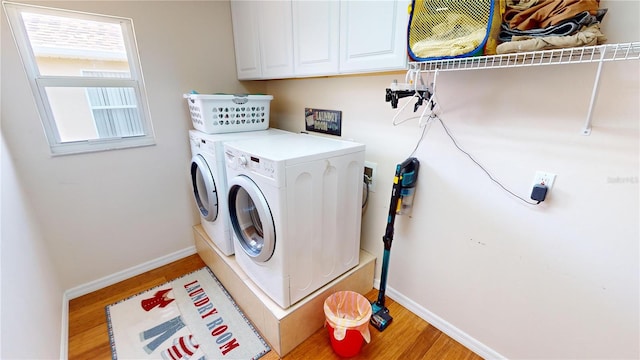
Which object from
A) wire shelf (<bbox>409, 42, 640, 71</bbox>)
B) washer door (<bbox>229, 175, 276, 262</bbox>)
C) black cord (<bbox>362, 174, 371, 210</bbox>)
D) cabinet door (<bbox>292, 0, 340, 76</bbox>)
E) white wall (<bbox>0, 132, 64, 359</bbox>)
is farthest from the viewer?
black cord (<bbox>362, 174, 371, 210</bbox>)

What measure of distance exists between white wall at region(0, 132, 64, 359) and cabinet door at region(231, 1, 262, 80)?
1453 millimetres

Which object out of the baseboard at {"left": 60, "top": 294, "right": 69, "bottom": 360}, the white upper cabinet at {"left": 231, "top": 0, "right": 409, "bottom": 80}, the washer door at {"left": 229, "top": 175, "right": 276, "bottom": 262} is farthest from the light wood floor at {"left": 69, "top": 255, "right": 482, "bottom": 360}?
the white upper cabinet at {"left": 231, "top": 0, "right": 409, "bottom": 80}

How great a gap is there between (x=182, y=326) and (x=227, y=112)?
148cm

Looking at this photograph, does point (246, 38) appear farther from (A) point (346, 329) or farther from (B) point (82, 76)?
(A) point (346, 329)

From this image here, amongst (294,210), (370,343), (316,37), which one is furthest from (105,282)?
(316,37)

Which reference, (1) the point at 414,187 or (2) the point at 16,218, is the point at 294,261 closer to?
(1) the point at 414,187

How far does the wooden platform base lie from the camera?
148 centimetres

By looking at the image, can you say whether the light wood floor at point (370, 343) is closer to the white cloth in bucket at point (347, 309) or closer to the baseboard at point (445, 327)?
the baseboard at point (445, 327)

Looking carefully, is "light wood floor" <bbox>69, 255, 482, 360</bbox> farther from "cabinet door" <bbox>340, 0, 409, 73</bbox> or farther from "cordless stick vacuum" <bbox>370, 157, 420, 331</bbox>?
"cabinet door" <bbox>340, 0, 409, 73</bbox>

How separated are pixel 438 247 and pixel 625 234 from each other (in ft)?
2.47

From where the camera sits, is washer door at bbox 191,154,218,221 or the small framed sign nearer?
washer door at bbox 191,154,218,221

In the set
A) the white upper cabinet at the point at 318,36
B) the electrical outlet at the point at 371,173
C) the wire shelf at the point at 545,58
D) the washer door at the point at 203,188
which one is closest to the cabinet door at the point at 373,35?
the white upper cabinet at the point at 318,36

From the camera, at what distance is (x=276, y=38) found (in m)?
1.85

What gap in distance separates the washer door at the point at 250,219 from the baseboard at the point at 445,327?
1.01m
